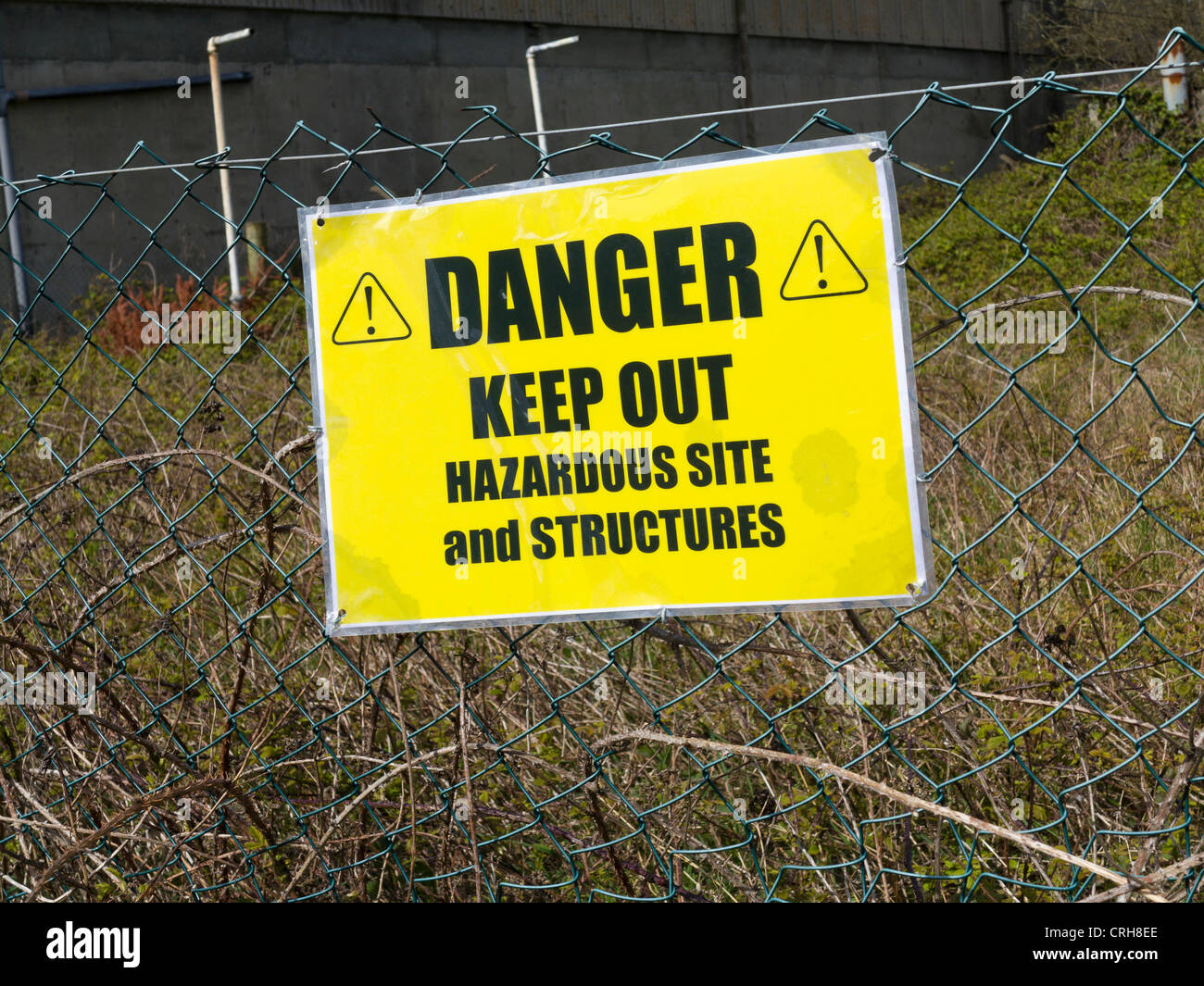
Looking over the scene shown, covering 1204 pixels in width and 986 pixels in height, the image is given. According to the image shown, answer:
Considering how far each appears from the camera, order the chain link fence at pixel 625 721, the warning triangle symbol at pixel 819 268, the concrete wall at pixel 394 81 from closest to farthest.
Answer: the warning triangle symbol at pixel 819 268 < the chain link fence at pixel 625 721 < the concrete wall at pixel 394 81

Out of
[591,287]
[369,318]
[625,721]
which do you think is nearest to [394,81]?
[625,721]

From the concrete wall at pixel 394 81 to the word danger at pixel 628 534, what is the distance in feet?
23.6

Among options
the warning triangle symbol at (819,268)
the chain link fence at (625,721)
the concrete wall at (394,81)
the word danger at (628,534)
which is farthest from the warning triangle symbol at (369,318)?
the concrete wall at (394,81)

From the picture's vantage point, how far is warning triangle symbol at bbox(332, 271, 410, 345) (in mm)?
1838

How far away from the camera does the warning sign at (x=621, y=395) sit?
1.64 meters

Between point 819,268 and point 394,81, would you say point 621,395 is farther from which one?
point 394,81

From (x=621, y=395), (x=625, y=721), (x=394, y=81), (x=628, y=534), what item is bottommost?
(x=625, y=721)

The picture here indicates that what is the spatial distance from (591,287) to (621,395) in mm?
180

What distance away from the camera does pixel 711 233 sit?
66.5 inches

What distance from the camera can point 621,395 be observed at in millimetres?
1724

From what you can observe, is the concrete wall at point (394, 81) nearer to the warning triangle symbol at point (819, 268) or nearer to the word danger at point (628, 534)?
the word danger at point (628, 534)

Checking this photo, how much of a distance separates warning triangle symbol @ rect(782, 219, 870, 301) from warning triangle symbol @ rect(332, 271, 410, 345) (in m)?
0.64

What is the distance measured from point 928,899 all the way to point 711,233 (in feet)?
4.06

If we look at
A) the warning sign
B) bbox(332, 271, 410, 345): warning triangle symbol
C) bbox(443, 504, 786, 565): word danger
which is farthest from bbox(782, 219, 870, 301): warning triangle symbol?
bbox(332, 271, 410, 345): warning triangle symbol
